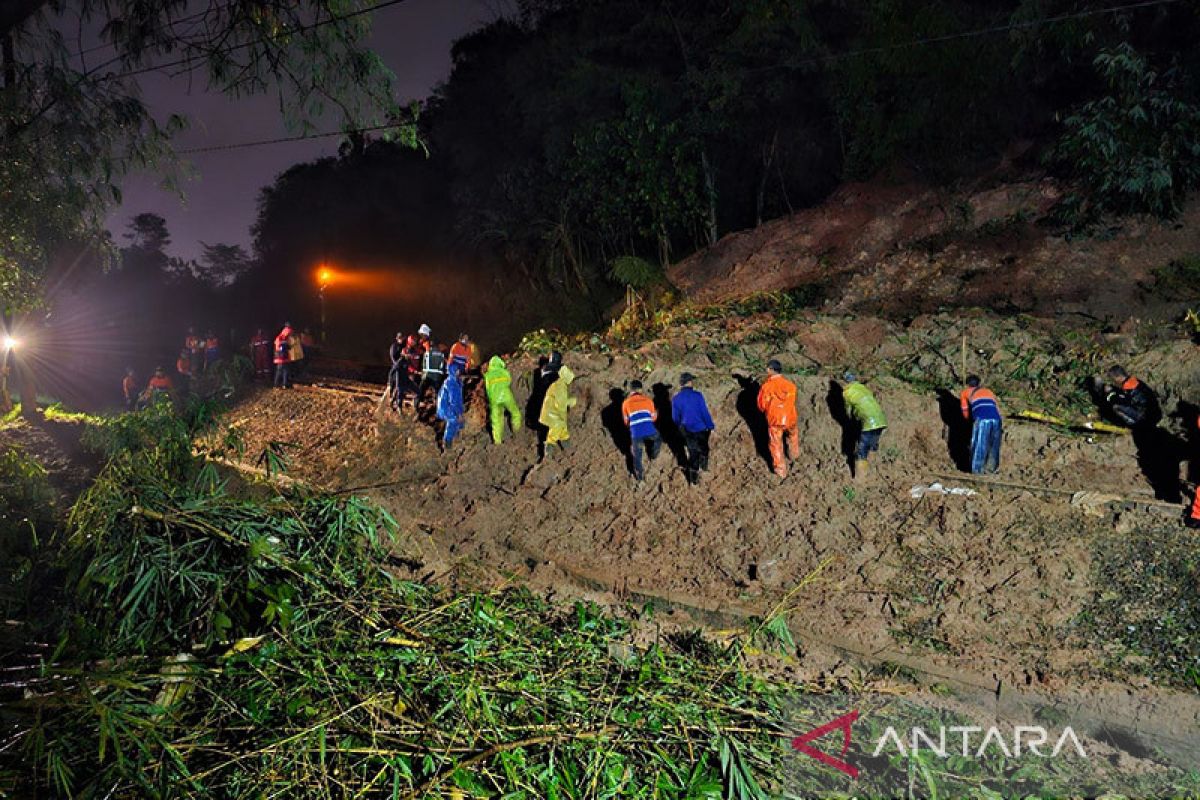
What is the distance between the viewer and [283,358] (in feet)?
67.7

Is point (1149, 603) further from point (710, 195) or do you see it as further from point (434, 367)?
point (710, 195)

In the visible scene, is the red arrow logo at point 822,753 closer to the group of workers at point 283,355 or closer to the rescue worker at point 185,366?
the group of workers at point 283,355

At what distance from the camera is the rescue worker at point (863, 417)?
400 inches

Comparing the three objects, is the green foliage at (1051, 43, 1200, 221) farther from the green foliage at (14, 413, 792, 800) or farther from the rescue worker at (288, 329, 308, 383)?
the rescue worker at (288, 329, 308, 383)

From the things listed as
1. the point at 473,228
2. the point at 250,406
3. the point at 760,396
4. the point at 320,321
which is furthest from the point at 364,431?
the point at 320,321

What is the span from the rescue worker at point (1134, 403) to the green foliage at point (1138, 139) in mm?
6322

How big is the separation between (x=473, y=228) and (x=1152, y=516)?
2509 cm

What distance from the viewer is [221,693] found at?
4758 millimetres

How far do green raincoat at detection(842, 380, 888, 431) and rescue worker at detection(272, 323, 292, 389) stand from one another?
15.9 m

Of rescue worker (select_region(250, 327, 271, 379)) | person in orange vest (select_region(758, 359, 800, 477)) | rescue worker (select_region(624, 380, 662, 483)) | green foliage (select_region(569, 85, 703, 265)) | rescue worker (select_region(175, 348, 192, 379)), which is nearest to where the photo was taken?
person in orange vest (select_region(758, 359, 800, 477))

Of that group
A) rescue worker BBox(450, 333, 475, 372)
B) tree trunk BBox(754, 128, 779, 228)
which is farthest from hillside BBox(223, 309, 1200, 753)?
tree trunk BBox(754, 128, 779, 228)

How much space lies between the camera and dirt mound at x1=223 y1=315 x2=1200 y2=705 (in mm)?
8180

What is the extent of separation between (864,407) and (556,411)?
4882mm

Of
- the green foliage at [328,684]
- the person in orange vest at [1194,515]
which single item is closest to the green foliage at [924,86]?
the person in orange vest at [1194,515]
